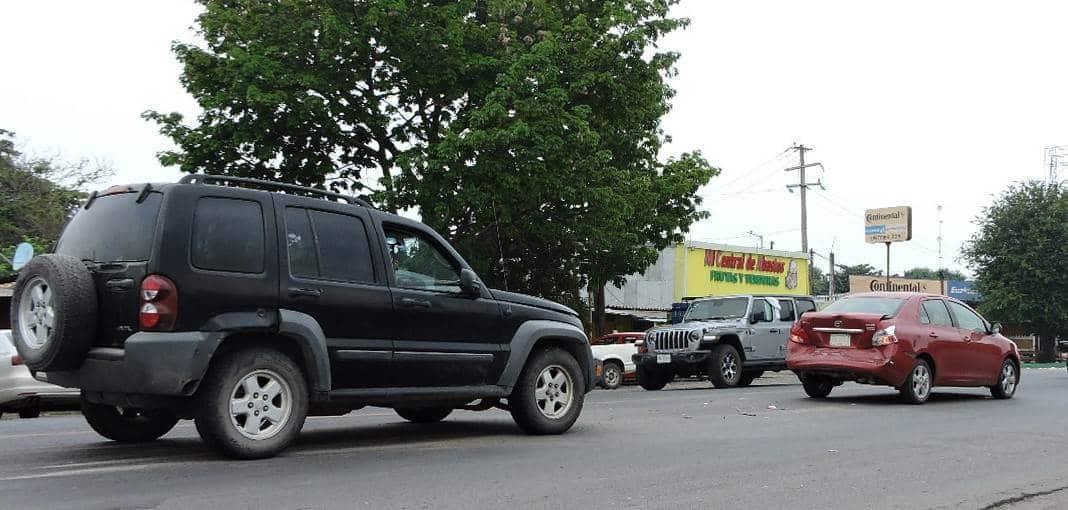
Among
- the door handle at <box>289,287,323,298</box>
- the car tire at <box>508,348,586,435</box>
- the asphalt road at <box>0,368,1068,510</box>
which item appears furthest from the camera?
the car tire at <box>508,348,586,435</box>

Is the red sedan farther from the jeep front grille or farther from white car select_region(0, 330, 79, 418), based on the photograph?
white car select_region(0, 330, 79, 418)

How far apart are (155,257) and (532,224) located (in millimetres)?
16413

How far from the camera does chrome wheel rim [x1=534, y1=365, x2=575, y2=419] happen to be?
906 cm

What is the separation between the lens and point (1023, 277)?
171 ft

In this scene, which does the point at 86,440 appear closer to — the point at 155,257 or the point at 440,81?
the point at 155,257

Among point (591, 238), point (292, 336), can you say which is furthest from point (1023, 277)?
point (292, 336)

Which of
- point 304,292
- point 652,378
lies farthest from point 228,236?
point 652,378

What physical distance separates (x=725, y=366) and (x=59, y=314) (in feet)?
47.7

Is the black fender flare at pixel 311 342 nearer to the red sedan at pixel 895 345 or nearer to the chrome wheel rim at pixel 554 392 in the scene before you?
the chrome wheel rim at pixel 554 392

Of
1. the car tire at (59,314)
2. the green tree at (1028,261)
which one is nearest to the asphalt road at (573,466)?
the car tire at (59,314)

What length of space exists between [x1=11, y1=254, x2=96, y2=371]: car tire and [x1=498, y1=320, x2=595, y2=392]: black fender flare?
3385 millimetres

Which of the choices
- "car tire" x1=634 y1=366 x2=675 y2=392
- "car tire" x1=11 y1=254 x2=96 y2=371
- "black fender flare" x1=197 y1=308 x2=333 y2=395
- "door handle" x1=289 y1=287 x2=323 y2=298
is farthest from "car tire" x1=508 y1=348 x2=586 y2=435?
"car tire" x1=634 y1=366 x2=675 y2=392

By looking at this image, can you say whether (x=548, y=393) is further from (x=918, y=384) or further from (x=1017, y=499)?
(x=918, y=384)

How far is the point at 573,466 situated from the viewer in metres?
A: 7.18
